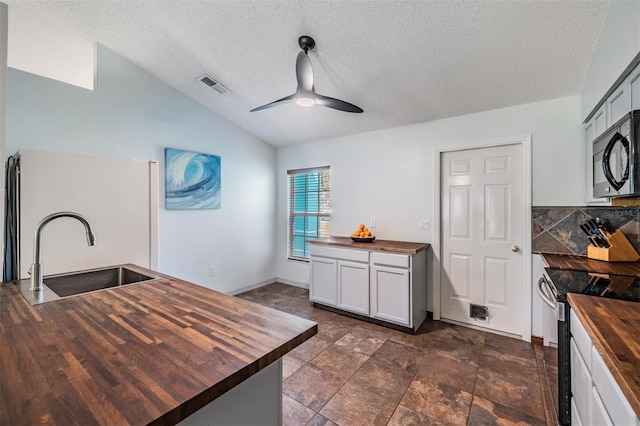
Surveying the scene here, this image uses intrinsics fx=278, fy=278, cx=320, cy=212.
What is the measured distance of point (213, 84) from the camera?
3.16 meters

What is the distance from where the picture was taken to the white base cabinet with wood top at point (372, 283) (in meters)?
2.86

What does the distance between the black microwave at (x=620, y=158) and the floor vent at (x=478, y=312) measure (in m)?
1.52

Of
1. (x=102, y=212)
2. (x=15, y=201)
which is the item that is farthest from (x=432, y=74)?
(x=15, y=201)

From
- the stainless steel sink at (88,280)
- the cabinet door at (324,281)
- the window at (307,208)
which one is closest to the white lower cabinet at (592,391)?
the stainless steel sink at (88,280)

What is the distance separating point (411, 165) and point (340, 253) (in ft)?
4.49

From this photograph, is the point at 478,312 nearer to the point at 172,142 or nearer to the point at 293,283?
the point at 293,283

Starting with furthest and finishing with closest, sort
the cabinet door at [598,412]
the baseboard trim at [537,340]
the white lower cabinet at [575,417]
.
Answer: the baseboard trim at [537,340]
the white lower cabinet at [575,417]
the cabinet door at [598,412]

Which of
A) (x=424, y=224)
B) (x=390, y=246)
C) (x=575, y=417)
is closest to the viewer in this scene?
(x=575, y=417)

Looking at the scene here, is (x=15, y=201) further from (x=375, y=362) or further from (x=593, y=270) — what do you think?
(x=593, y=270)

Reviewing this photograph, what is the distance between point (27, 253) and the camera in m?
1.70

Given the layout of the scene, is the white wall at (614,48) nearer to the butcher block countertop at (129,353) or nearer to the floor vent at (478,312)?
the floor vent at (478,312)

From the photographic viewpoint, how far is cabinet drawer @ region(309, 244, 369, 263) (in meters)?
3.15

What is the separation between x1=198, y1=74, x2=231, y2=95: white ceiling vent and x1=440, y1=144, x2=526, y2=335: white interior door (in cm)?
266

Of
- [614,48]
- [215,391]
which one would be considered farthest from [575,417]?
[614,48]
